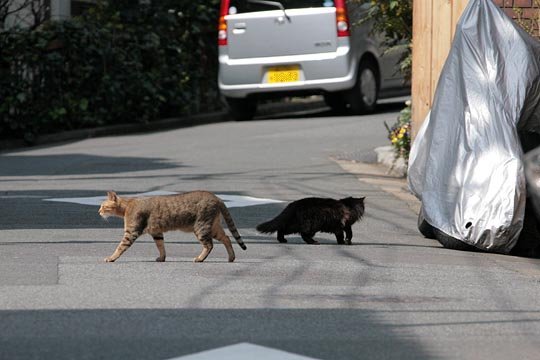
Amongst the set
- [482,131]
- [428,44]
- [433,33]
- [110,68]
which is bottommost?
[110,68]

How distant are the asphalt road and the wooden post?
102 centimetres

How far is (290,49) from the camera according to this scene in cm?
2089

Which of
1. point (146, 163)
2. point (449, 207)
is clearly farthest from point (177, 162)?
point (449, 207)

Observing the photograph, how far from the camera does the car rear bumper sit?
68.5 ft

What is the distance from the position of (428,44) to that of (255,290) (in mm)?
6455

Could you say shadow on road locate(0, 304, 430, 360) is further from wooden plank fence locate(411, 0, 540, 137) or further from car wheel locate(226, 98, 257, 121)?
car wheel locate(226, 98, 257, 121)

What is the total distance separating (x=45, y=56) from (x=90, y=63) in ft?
3.36

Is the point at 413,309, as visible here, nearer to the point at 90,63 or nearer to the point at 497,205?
the point at 497,205

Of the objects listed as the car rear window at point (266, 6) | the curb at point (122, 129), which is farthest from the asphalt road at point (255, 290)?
the car rear window at point (266, 6)

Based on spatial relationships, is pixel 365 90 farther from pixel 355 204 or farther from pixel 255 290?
pixel 255 290

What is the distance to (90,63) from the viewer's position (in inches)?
794

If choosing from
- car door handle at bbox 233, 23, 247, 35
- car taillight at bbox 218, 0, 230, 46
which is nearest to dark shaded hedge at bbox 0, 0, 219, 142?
car taillight at bbox 218, 0, 230, 46

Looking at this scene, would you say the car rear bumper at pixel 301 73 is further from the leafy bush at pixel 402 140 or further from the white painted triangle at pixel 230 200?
the white painted triangle at pixel 230 200

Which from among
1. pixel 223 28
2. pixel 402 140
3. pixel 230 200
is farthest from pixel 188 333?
pixel 223 28
